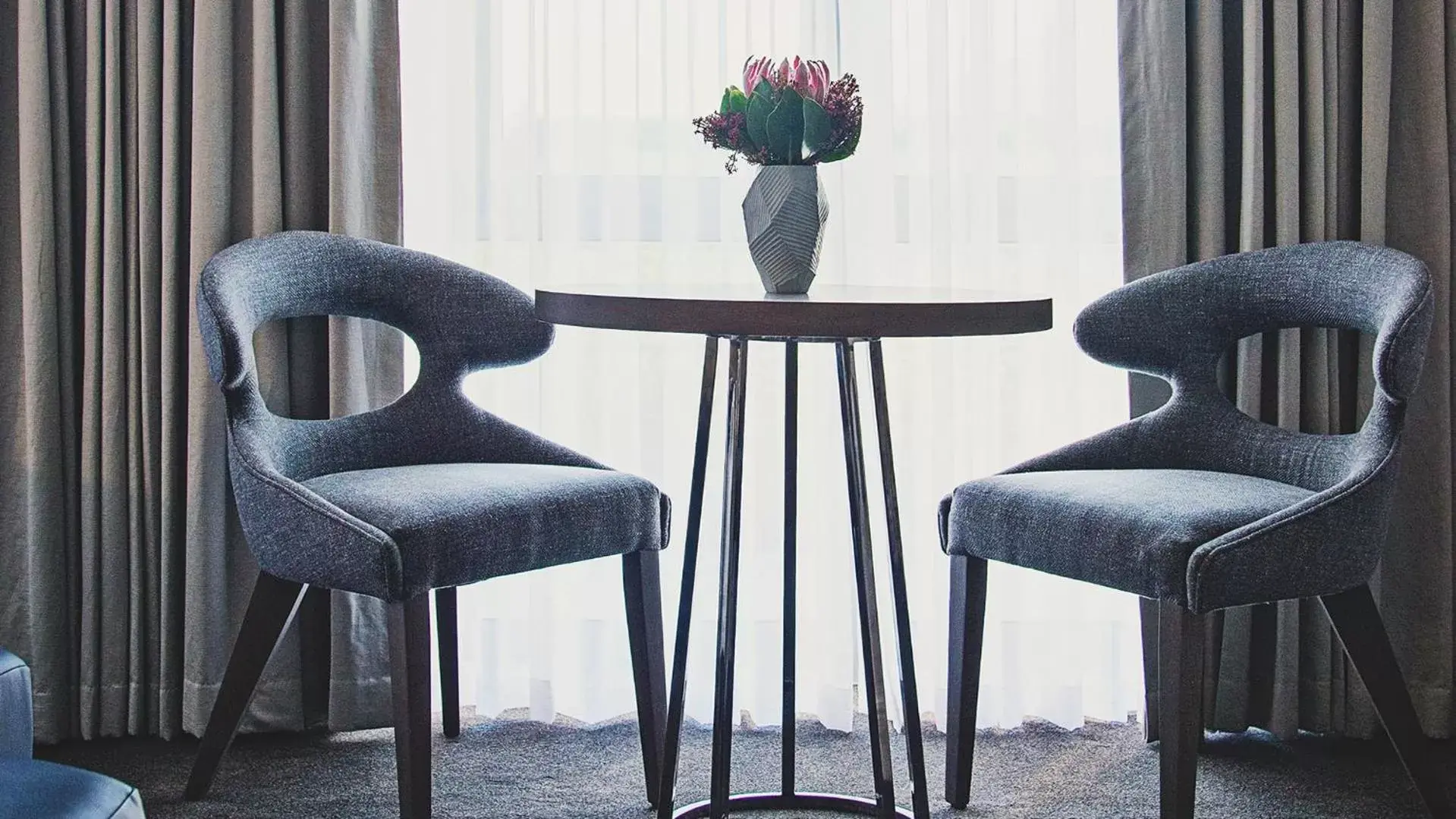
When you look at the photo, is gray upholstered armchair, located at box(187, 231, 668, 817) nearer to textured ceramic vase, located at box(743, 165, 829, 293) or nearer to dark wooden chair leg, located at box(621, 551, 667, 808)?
dark wooden chair leg, located at box(621, 551, 667, 808)

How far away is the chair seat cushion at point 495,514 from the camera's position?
2094 millimetres

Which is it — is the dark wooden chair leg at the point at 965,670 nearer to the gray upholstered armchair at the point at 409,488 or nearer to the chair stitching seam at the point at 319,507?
the gray upholstered armchair at the point at 409,488

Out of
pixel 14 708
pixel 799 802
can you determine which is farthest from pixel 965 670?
pixel 14 708

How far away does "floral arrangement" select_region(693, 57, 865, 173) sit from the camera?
2203 millimetres

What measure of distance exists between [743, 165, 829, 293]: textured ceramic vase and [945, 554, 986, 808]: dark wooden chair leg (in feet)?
1.95

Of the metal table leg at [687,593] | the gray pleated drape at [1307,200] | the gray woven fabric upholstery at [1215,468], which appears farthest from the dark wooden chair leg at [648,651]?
the gray pleated drape at [1307,200]

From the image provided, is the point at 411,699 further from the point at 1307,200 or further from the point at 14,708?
the point at 1307,200

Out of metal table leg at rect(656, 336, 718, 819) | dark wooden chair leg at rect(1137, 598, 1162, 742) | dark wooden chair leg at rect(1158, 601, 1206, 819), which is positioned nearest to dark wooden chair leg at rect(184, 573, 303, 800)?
metal table leg at rect(656, 336, 718, 819)

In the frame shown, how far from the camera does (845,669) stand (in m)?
2.91

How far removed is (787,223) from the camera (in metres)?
2.25

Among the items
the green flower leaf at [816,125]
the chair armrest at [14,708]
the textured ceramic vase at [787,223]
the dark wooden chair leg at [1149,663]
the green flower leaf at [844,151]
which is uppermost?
the green flower leaf at [816,125]

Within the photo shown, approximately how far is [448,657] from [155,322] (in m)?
0.84

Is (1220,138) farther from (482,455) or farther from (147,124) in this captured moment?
(147,124)

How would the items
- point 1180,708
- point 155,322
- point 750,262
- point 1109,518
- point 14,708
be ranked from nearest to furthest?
point 14,708 → point 1180,708 → point 1109,518 → point 155,322 → point 750,262
